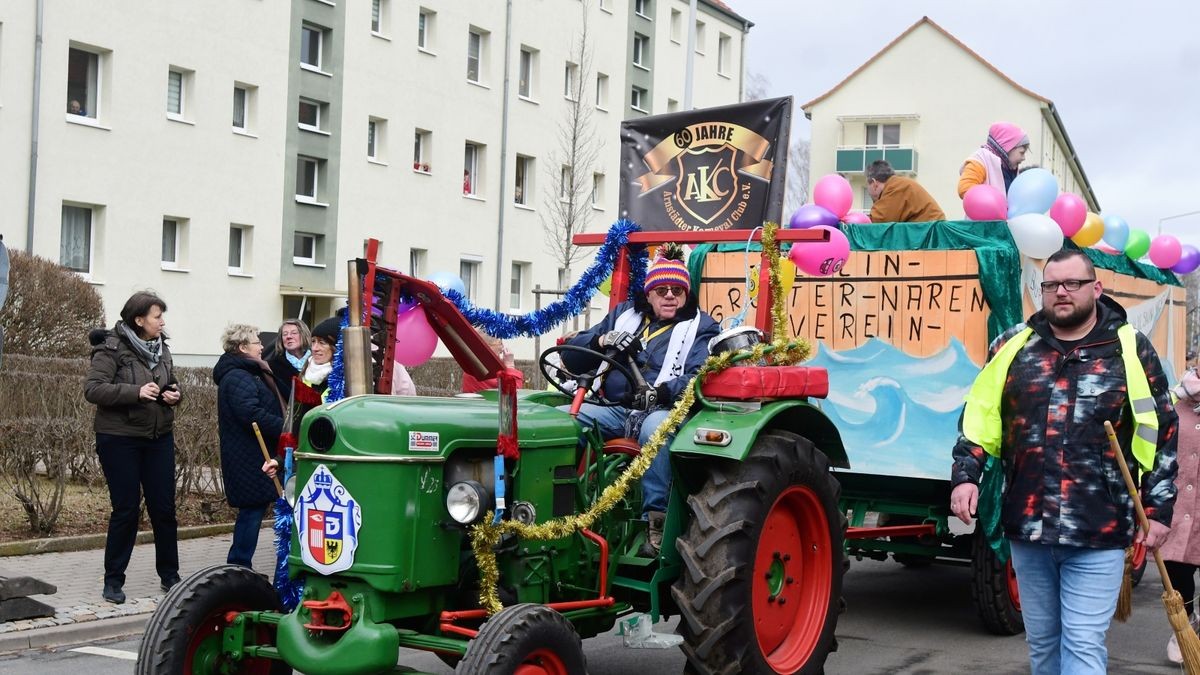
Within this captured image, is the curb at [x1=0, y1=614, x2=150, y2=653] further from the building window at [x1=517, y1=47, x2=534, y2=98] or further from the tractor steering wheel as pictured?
the building window at [x1=517, y1=47, x2=534, y2=98]

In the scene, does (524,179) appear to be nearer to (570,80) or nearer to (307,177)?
(570,80)

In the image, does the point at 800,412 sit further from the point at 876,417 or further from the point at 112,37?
the point at 112,37

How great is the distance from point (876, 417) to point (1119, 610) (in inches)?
108

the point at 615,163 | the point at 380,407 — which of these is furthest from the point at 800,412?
the point at 615,163

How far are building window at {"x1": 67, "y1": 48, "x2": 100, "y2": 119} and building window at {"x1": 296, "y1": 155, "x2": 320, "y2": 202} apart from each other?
5175mm

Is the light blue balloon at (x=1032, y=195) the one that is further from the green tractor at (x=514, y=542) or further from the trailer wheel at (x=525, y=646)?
the trailer wheel at (x=525, y=646)

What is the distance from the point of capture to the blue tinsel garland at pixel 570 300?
618 centimetres

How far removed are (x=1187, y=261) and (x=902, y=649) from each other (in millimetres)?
5464

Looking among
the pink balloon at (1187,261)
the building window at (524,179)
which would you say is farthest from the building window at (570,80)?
the pink balloon at (1187,261)

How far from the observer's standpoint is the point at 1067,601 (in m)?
4.55

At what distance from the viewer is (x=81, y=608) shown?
25.5 feet

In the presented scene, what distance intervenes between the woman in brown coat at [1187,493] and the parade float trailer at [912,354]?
0.89 metres

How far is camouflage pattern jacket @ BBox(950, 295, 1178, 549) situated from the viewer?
14.8 ft

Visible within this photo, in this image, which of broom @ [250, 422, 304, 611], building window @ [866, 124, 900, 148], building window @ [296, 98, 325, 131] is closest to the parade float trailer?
broom @ [250, 422, 304, 611]
